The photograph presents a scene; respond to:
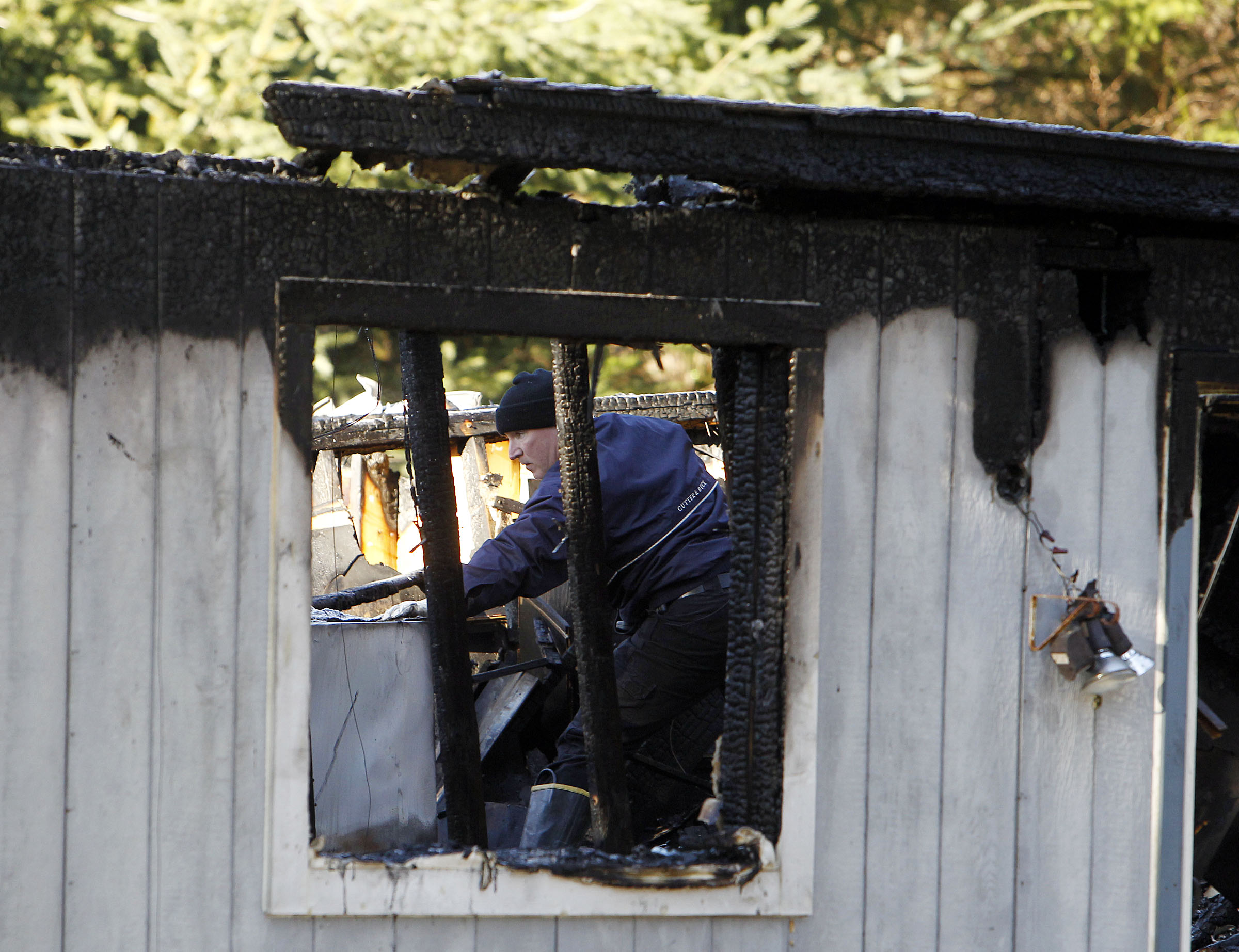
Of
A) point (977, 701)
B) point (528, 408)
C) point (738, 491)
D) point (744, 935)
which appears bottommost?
point (744, 935)

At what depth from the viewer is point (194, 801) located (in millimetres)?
2506

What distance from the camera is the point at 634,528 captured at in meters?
3.99

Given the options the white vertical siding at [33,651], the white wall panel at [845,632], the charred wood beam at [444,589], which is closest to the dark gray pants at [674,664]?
the charred wood beam at [444,589]

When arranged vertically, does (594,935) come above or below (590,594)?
below

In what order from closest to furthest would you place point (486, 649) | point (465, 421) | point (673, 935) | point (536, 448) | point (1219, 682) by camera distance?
point (673, 935) < point (536, 448) < point (1219, 682) < point (486, 649) < point (465, 421)

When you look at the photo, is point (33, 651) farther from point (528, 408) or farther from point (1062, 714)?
point (1062, 714)

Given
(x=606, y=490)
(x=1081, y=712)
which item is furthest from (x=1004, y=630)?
(x=606, y=490)

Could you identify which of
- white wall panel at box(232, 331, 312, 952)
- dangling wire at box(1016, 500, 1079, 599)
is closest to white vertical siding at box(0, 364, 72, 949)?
white wall panel at box(232, 331, 312, 952)

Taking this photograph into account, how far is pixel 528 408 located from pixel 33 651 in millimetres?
2053

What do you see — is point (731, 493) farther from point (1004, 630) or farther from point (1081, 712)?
point (1081, 712)

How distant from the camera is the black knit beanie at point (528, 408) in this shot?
420cm

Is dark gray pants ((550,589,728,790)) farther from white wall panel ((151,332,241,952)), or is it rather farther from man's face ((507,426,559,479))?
white wall panel ((151,332,241,952))

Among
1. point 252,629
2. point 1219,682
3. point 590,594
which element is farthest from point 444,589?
point 1219,682

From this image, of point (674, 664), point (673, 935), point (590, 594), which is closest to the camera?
point (673, 935)
